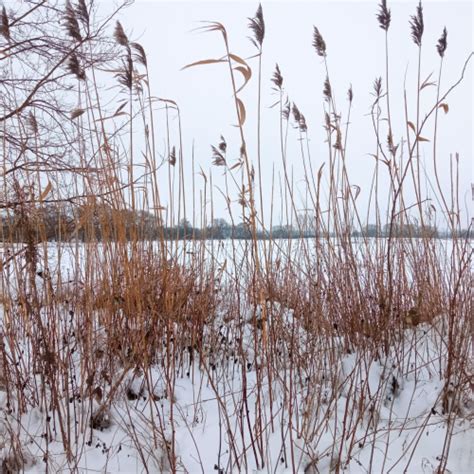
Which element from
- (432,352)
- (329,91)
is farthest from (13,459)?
(329,91)

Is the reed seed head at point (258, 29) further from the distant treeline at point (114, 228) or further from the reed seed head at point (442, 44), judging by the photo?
the reed seed head at point (442, 44)

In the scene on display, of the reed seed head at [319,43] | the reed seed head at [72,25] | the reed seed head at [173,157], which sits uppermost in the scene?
the reed seed head at [319,43]

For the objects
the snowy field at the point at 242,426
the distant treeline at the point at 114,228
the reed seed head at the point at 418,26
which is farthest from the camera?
the reed seed head at the point at 418,26

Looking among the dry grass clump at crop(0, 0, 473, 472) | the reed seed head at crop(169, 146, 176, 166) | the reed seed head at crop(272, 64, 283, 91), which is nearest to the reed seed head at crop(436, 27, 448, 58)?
the dry grass clump at crop(0, 0, 473, 472)

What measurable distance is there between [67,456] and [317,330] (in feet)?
3.09

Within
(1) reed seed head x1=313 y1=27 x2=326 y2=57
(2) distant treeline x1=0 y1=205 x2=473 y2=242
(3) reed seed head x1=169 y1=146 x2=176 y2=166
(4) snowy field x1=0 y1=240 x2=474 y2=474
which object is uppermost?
(1) reed seed head x1=313 y1=27 x2=326 y2=57

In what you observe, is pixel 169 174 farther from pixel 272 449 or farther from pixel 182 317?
pixel 272 449

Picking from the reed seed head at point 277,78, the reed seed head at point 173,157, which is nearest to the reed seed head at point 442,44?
the reed seed head at point 277,78

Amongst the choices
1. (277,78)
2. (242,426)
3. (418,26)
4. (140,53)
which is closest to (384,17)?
(418,26)

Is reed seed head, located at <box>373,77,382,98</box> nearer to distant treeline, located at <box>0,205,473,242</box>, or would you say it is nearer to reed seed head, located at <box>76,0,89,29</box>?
distant treeline, located at <box>0,205,473,242</box>

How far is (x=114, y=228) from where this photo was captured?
154 cm

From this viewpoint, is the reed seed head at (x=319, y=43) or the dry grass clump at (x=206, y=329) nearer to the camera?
the dry grass clump at (x=206, y=329)

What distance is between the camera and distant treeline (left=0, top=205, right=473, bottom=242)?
52.1 inches

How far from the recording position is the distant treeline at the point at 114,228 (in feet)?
4.34
